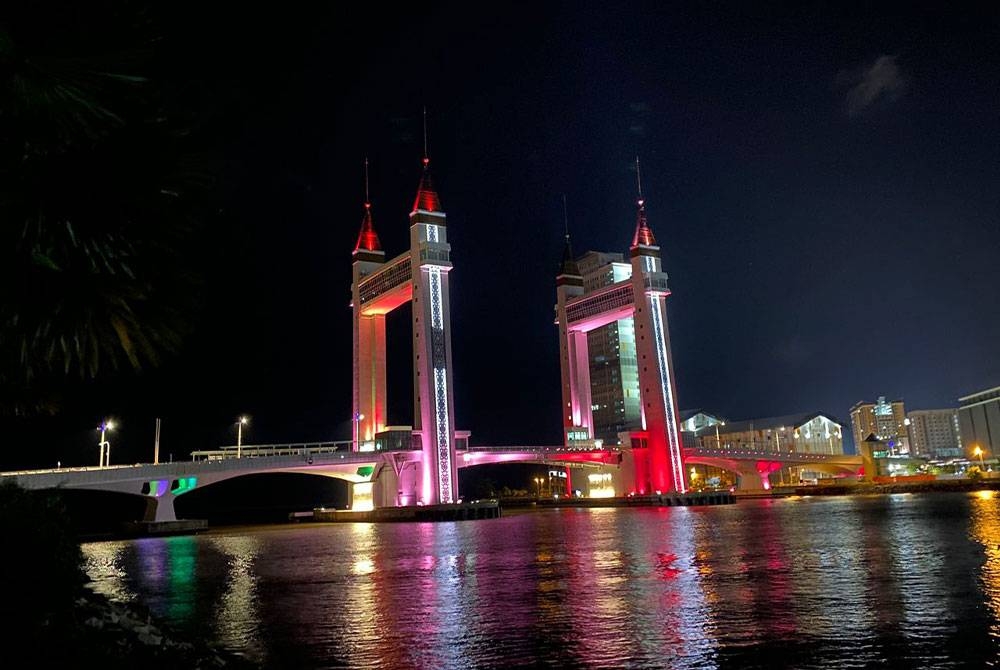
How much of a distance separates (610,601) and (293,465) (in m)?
69.6

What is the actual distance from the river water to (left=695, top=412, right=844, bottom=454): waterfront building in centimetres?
12579

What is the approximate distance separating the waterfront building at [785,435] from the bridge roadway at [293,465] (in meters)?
30.0

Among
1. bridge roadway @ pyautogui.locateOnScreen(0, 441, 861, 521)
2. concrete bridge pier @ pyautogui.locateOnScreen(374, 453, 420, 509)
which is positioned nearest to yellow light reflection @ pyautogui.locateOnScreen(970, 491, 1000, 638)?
bridge roadway @ pyautogui.locateOnScreen(0, 441, 861, 521)

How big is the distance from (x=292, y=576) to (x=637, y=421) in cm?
14990

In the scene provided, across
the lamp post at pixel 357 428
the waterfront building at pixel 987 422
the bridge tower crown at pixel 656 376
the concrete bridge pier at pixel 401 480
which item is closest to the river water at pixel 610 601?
the concrete bridge pier at pixel 401 480

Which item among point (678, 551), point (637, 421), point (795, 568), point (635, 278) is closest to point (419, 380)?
point (635, 278)

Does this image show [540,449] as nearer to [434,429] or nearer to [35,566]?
[434,429]

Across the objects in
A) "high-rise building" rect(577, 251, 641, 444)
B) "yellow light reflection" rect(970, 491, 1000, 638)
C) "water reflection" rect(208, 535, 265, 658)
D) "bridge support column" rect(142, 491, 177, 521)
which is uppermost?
"high-rise building" rect(577, 251, 641, 444)

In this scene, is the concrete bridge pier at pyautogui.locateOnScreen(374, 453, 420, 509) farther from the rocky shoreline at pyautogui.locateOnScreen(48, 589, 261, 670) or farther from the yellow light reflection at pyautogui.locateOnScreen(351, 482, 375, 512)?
the rocky shoreline at pyautogui.locateOnScreen(48, 589, 261, 670)

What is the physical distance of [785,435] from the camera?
541 ft

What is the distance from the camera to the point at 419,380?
289 ft

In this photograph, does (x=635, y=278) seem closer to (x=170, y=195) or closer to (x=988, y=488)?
(x=988, y=488)

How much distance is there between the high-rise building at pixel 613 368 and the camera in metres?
182

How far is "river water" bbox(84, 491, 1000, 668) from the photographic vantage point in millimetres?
14117
